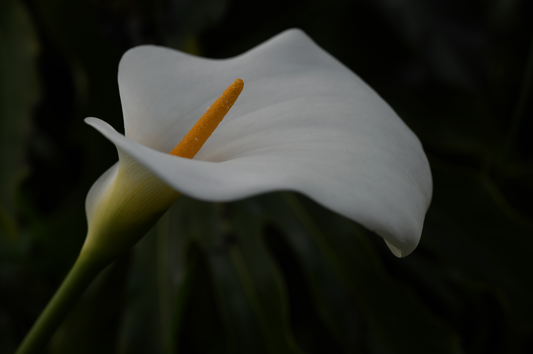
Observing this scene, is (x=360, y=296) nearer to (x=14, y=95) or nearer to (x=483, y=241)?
(x=483, y=241)

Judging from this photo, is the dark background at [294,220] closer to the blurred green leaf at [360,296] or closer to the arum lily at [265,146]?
the blurred green leaf at [360,296]

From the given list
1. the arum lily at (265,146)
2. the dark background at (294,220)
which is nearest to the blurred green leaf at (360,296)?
the dark background at (294,220)

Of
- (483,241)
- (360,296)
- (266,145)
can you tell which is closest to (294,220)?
(360,296)

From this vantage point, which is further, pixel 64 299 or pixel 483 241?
pixel 483 241

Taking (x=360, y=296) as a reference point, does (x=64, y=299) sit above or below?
above

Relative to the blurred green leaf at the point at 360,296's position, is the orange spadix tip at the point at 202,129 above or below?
above

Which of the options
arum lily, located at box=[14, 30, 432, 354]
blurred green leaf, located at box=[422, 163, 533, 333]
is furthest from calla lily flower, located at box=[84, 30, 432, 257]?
blurred green leaf, located at box=[422, 163, 533, 333]
